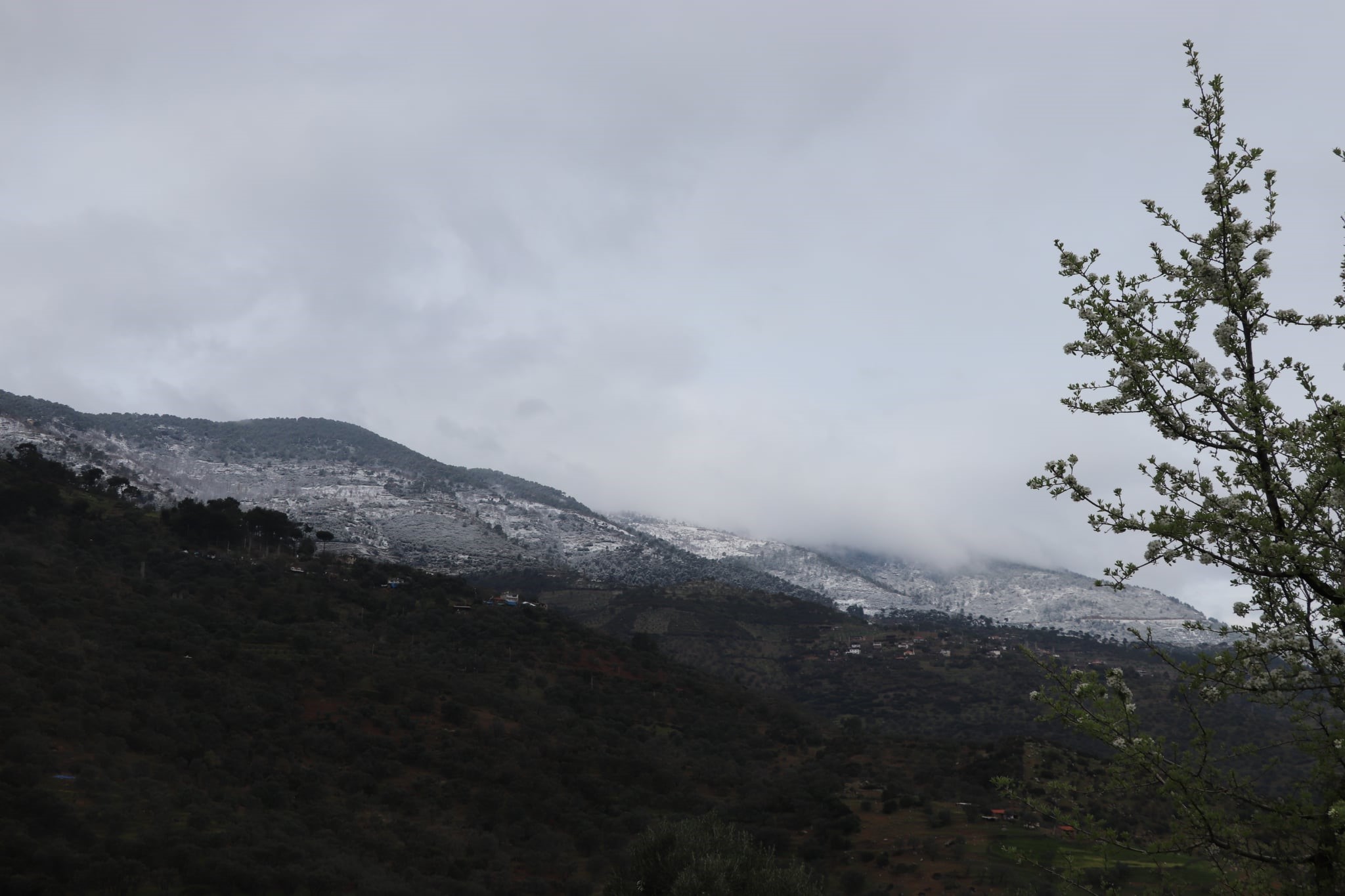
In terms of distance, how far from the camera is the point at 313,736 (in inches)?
1591

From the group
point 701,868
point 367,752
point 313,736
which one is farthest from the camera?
point 367,752

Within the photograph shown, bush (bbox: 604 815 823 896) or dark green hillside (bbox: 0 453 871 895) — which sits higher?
bush (bbox: 604 815 823 896)

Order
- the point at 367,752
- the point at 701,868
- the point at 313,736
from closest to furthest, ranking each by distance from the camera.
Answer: the point at 701,868 → the point at 313,736 → the point at 367,752

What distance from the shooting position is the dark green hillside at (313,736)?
87.8ft

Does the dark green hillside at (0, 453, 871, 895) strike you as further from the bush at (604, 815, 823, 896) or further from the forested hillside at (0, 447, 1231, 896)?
the bush at (604, 815, 823, 896)

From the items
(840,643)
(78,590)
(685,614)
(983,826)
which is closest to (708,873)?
(983,826)

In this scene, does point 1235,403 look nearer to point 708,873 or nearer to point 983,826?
point 708,873

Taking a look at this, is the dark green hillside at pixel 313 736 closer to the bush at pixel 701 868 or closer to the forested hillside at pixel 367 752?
the forested hillside at pixel 367 752

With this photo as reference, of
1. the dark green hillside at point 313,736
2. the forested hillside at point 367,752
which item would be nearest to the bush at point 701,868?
the forested hillside at point 367,752

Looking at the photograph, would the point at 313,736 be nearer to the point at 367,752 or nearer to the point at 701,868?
the point at 367,752

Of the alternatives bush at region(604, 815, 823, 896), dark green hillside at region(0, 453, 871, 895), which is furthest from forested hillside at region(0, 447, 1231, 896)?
bush at region(604, 815, 823, 896)

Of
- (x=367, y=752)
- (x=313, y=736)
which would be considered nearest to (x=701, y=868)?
(x=367, y=752)

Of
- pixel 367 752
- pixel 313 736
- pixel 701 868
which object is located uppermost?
pixel 701 868

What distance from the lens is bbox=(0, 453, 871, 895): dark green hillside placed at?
2677 cm
